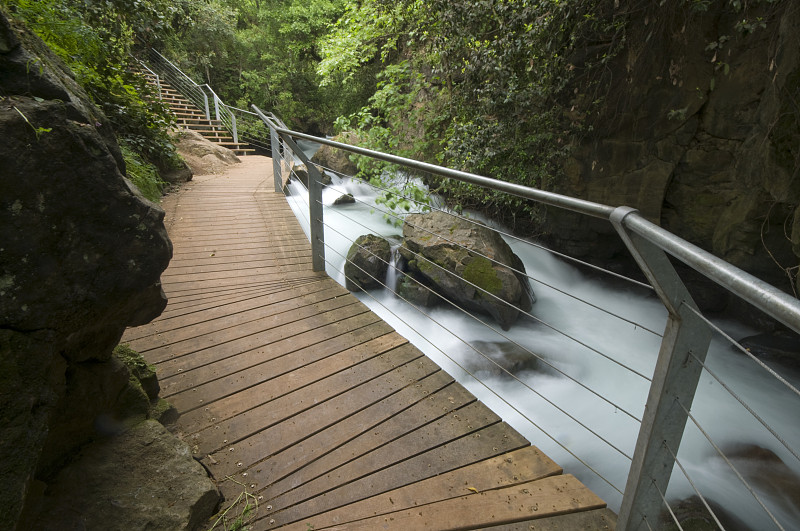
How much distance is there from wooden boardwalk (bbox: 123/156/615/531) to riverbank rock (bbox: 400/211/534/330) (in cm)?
207

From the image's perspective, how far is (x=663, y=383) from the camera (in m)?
1.11

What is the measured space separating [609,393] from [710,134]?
3.20 metres

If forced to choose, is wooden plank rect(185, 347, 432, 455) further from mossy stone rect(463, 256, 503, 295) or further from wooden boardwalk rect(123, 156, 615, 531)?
mossy stone rect(463, 256, 503, 295)

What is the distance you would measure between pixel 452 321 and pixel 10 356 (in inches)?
169

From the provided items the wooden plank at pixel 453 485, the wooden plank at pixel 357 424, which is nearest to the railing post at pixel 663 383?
the wooden plank at pixel 453 485

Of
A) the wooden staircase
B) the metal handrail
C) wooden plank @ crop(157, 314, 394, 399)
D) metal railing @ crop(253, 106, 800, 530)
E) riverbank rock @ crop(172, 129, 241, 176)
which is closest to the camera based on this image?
the metal handrail

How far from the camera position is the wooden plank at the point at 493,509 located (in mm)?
1421

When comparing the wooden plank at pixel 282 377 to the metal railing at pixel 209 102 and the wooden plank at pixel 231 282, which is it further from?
the metal railing at pixel 209 102

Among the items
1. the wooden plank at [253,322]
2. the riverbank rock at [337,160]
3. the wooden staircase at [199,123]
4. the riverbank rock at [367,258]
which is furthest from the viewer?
the wooden staircase at [199,123]

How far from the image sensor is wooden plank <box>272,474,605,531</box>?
1421mm

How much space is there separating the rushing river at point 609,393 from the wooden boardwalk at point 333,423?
430mm

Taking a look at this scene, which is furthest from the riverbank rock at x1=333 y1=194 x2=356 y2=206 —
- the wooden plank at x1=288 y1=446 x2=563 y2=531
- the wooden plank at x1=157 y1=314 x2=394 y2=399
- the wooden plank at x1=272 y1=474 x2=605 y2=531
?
the wooden plank at x1=272 y1=474 x2=605 y2=531

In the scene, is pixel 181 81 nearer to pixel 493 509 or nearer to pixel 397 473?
pixel 397 473

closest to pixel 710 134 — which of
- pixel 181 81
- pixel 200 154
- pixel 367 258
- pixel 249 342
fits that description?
pixel 367 258
